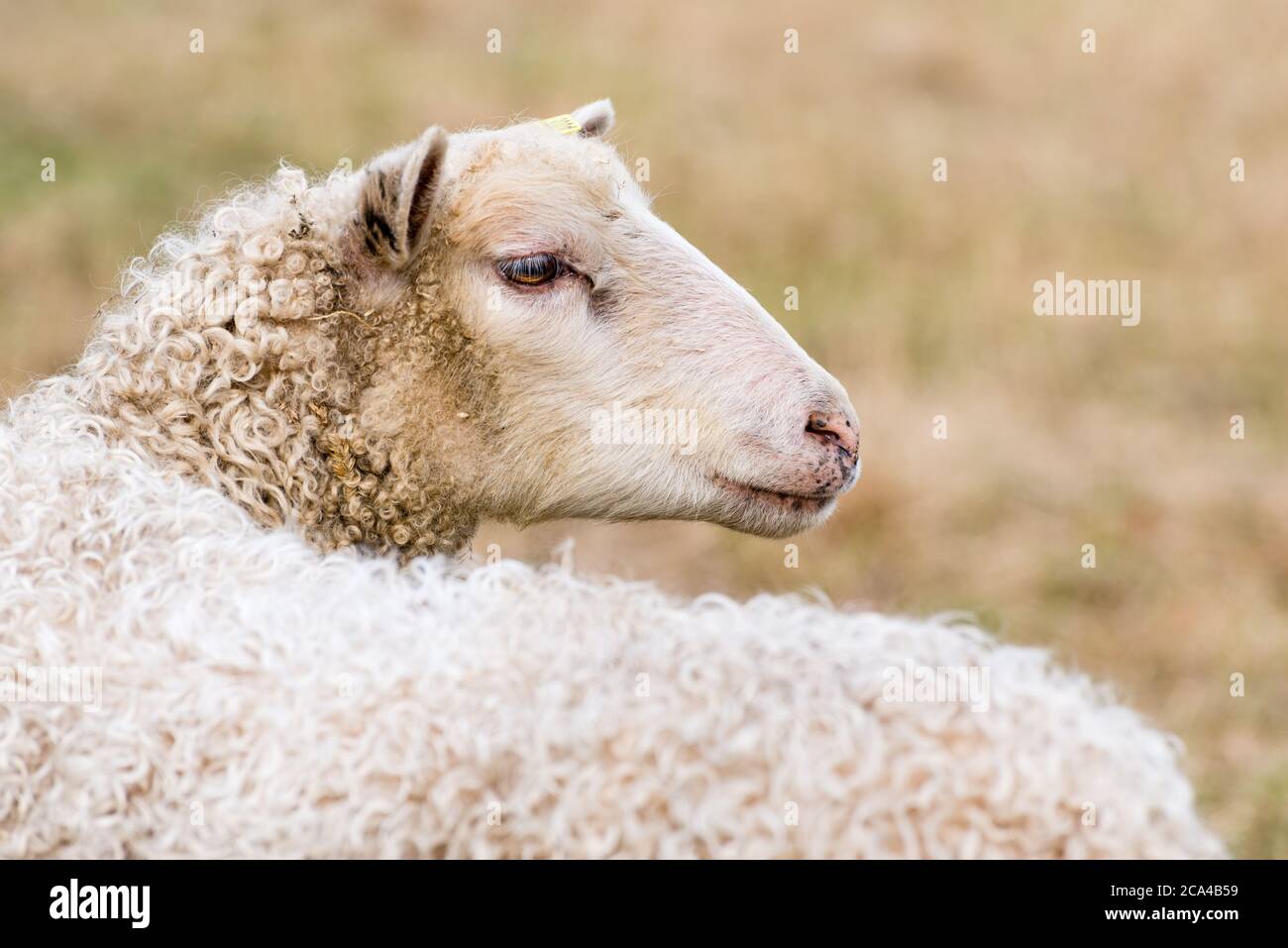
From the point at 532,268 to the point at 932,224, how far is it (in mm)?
9681

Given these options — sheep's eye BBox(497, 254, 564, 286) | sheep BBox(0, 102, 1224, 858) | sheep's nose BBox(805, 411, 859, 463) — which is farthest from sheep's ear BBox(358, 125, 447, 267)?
sheep's nose BBox(805, 411, 859, 463)

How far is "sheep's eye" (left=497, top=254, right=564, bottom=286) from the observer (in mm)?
3809

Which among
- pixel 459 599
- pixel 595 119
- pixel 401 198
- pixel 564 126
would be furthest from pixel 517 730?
Result: pixel 595 119

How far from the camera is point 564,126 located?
170 inches

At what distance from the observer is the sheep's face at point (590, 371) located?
3.79 meters

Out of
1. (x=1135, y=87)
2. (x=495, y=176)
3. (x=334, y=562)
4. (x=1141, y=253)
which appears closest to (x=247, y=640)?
(x=334, y=562)

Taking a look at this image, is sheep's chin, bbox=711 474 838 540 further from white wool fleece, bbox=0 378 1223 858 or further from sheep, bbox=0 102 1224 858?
white wool fleece, bbox=0 378 1223 858

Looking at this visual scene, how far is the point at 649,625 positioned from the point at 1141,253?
447 inches

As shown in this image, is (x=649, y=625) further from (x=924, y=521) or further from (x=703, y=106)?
(x=703, y=106)

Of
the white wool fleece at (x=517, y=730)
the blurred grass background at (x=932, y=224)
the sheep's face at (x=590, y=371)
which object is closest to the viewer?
the white wool fleece at (x=517, y=730)

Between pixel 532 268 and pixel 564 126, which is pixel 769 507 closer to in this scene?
pixel 532 268

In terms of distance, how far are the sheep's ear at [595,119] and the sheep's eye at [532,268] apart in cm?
87

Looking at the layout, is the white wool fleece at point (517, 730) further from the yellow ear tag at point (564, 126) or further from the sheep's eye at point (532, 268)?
the yellow ear tag at point (564, 126)

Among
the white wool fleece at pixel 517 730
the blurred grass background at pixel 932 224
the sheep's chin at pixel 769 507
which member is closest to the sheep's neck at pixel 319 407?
the white wool fleece at pixel 517 730
